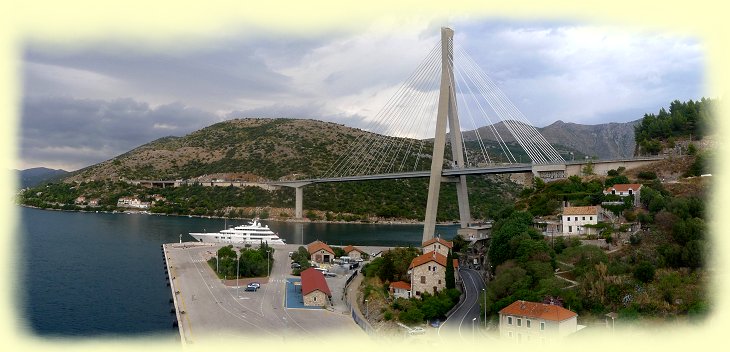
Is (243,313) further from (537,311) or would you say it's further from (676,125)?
(676,125)

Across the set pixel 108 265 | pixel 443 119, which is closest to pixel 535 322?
pixel 443 119

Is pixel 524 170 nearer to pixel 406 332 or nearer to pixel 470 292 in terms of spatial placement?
pixel 470 292

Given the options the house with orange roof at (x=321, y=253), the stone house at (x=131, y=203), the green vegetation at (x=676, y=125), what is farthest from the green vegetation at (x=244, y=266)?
the stone house at (x=131, y=203)

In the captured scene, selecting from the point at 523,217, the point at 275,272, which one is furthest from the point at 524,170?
the point at 275,272

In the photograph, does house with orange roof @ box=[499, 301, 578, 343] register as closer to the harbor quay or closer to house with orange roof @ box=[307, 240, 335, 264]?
the harbor quay

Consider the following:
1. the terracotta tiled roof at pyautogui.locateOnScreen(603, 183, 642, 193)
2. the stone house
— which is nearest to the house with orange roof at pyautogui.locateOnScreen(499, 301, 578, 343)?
the terracotta tiled roof at pyautogui.locateOnScreen(603, 183, 642, 193)

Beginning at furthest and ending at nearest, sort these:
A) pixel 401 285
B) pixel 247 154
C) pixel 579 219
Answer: pixel 247 154, pixel 579 219, pixel 401 285
